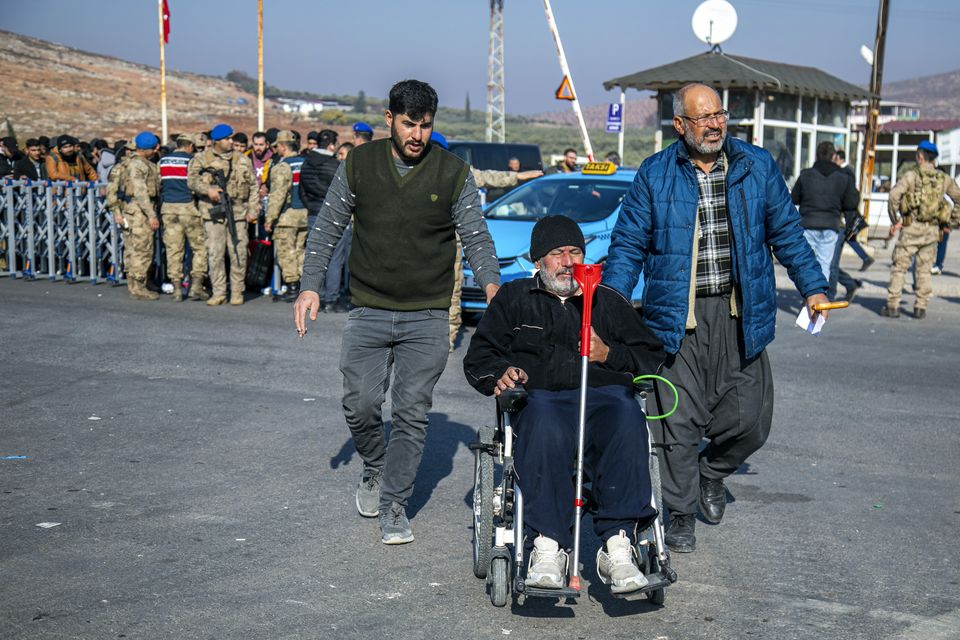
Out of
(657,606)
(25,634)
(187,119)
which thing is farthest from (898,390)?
(187,119)

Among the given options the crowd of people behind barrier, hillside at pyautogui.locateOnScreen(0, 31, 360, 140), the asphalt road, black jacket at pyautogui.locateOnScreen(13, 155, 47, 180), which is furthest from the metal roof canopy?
hillside at pyautogui.locateOnScreen(0, 31, 360, 140)

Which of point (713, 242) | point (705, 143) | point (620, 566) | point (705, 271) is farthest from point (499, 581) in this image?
point (705, 143)

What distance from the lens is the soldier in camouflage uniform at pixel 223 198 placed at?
13242 mm

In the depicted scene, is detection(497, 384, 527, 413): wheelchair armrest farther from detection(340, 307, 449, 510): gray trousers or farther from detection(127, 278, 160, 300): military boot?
detection(127, 278, 160, 300): military boot

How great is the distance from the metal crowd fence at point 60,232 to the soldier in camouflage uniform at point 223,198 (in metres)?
2.39

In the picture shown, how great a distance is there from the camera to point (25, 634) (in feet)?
13.6

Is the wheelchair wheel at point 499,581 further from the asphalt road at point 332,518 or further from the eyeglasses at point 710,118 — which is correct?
the eyeglasses at point 710,118

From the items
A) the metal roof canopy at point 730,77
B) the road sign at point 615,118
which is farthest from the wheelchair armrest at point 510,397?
the road sign at point 615,118

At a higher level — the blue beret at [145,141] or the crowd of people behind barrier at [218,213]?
the blue beret at [145,141]

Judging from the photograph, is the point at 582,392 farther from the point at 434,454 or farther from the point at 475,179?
the point at 475,179

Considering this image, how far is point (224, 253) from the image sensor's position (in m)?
13.7

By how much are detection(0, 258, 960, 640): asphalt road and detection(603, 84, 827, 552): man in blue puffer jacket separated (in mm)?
594

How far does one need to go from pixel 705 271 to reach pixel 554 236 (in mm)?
822

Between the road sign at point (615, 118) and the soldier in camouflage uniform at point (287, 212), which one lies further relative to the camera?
the road sign at point (615, 118)
